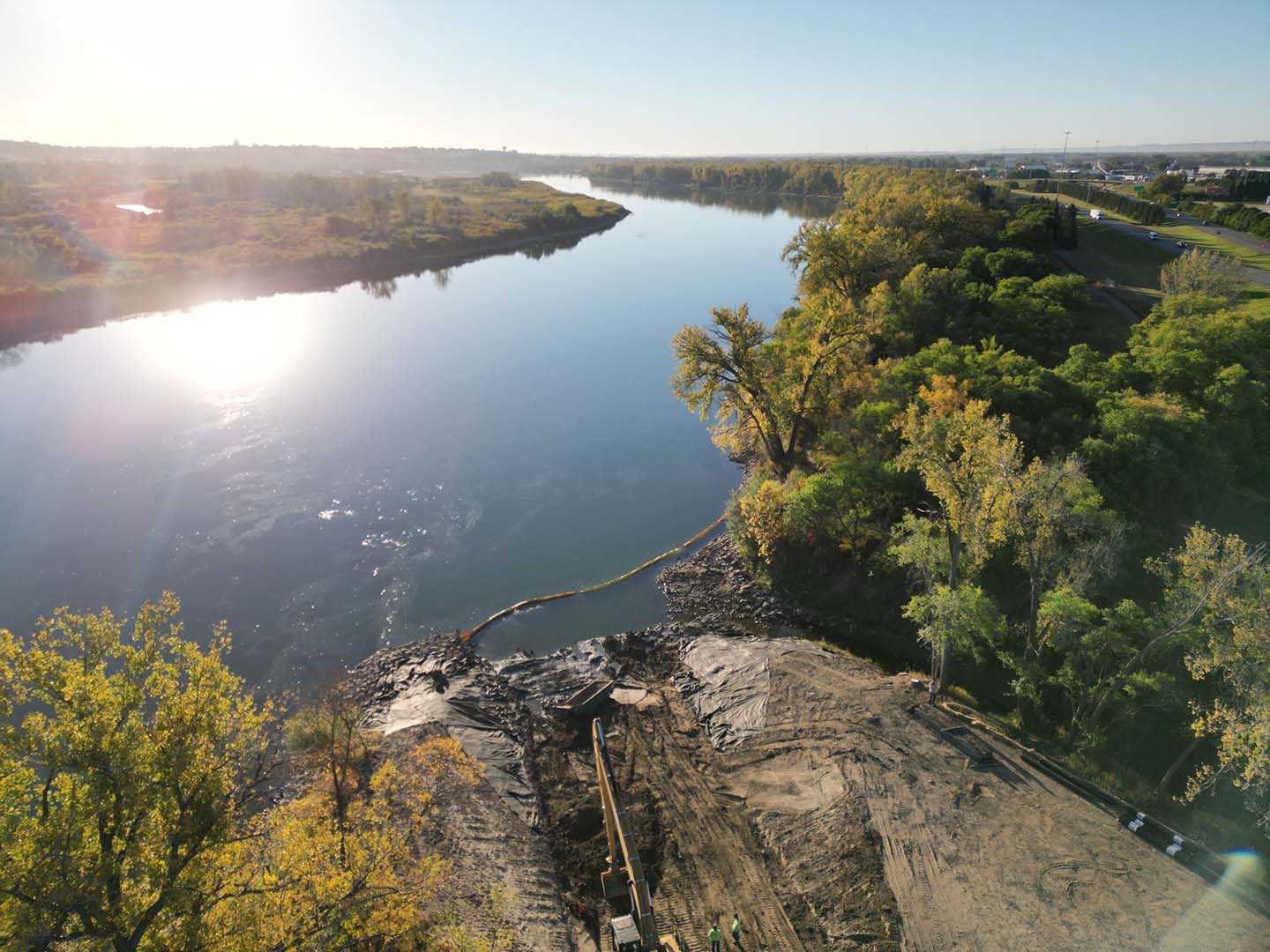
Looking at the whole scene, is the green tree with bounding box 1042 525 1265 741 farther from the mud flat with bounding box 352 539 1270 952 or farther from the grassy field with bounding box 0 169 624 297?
the grassy field with bounding box 0 169 624 297

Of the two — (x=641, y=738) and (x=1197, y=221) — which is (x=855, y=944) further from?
(x=1197, y=221)

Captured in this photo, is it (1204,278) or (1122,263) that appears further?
(1122,263)

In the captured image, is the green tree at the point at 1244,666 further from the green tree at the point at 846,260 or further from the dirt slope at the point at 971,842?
the green tree at the point at 846,260

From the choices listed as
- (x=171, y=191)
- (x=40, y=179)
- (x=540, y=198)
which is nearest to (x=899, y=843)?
(x=540, y=198)

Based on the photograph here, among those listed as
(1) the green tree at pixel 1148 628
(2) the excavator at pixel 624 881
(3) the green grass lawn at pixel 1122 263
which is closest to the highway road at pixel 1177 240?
(3) the green grass lawn at pixel 1122 263

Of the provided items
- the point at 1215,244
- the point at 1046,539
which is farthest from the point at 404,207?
the point at 1046,539

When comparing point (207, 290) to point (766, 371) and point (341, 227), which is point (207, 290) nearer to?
point (341, 227)

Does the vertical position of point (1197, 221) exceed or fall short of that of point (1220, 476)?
it exceeds it
